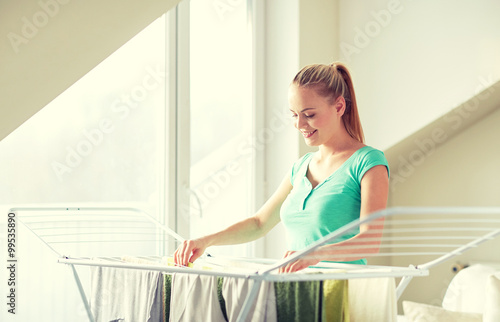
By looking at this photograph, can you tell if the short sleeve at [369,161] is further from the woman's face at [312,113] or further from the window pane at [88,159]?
the window pane at [88,159]

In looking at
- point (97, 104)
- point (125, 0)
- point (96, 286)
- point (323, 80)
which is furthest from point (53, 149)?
point (323, 80)

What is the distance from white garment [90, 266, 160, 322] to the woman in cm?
10

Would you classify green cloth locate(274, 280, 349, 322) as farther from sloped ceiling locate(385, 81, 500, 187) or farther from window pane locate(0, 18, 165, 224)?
sloped ceiling locate(385, 81, 500, 187)

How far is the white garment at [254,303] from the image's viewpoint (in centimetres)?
122

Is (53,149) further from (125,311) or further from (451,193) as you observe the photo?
(451,193)

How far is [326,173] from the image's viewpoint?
1663 mm

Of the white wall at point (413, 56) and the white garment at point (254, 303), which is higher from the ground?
the white wall at point (413, 56)

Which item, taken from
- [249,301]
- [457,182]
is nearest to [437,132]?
[457,182]

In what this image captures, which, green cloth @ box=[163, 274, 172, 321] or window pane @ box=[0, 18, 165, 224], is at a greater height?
window pane @ box=[0, 18, 165, 224]

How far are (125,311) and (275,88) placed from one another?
1.98 metres

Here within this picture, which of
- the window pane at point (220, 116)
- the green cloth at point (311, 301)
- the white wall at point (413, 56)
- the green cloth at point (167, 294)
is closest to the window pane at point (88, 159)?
the window pane at point (220, 116)

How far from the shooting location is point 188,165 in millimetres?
2766

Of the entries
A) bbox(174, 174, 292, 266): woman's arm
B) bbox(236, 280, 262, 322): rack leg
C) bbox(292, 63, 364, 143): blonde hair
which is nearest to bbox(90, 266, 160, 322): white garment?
bbox(174, 174, 292, 266): woman's arm

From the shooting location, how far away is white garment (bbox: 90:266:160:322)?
1.44 meters
